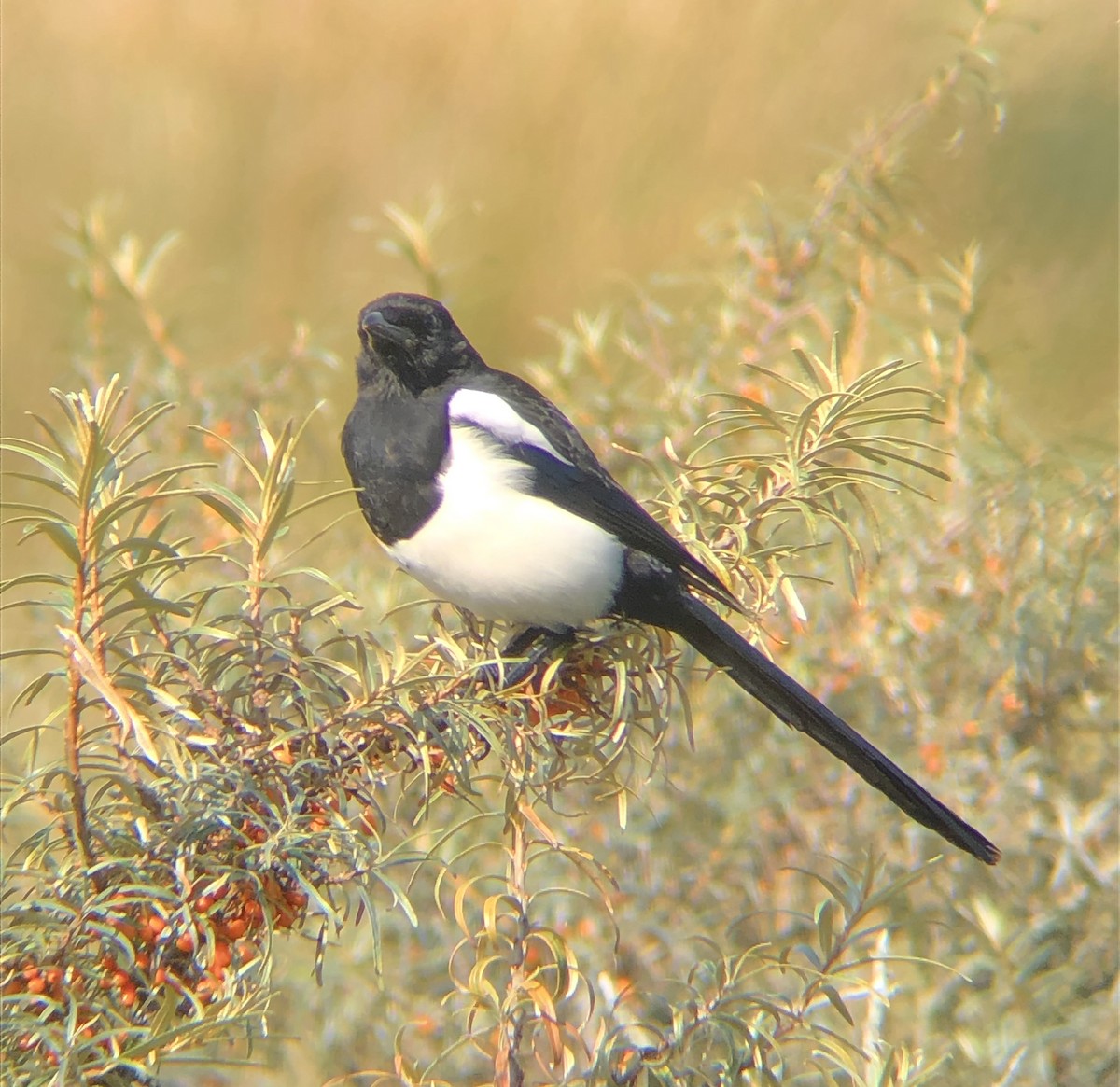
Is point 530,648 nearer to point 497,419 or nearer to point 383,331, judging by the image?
point 497,419

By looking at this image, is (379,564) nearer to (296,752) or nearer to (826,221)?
(826,221)

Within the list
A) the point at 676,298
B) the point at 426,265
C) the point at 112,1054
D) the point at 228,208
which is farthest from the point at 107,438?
the point at 228,208

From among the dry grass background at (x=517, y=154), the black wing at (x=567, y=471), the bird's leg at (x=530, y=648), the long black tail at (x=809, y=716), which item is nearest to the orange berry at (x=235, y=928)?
the bird's leg at (x=530, y=648)

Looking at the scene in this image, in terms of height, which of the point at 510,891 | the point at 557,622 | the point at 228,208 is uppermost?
the point at 510,891

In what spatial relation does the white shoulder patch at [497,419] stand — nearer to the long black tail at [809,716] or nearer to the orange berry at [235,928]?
the long black tail at [809,716]

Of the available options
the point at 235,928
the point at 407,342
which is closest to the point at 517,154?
the point at 407,342

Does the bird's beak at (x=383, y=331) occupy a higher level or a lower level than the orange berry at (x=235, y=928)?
lower

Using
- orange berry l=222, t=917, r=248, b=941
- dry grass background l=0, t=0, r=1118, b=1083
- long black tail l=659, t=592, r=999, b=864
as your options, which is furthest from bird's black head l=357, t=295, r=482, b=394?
dry grass background l=0, t=0, r=1118, b=1083
